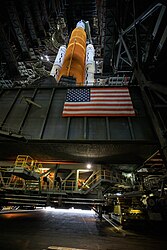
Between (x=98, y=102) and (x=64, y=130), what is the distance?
3218 millimetres

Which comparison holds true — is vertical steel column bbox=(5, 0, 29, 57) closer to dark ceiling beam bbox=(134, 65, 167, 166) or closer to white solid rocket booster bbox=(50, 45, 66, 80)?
white solid rocket booster bbox=(50, 45, 66, 80)

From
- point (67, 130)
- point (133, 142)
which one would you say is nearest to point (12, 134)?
point (67, 130)

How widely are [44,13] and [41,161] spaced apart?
29248 millimetres

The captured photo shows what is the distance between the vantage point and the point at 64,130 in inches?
351

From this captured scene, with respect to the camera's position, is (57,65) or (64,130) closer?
(64,130)

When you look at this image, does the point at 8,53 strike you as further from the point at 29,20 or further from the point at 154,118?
the point at 154,118

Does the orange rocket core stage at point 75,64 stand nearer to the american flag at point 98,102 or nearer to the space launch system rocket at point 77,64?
the space launch system rocket at point 77,64

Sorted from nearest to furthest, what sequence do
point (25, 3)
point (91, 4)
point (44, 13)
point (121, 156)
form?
point (121, 156) < point (25, 3) < point (44, 13) < point (91, 4)

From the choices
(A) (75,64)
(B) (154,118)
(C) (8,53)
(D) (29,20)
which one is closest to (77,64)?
(A) (75,64)

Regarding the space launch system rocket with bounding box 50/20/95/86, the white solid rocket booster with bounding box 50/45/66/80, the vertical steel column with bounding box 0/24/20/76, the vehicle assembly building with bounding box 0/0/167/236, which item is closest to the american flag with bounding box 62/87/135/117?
the vehicle assembly building with bounding box 0/0/167/236

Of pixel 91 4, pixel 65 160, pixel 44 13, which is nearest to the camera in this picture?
pixel 65 160

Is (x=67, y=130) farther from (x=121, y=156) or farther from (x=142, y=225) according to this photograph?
(x=142, y=225)

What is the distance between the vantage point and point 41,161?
13.0m

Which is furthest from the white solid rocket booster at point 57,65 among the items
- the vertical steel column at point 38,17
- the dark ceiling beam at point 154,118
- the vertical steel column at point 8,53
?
the dark ceiling beam at point 154,118
